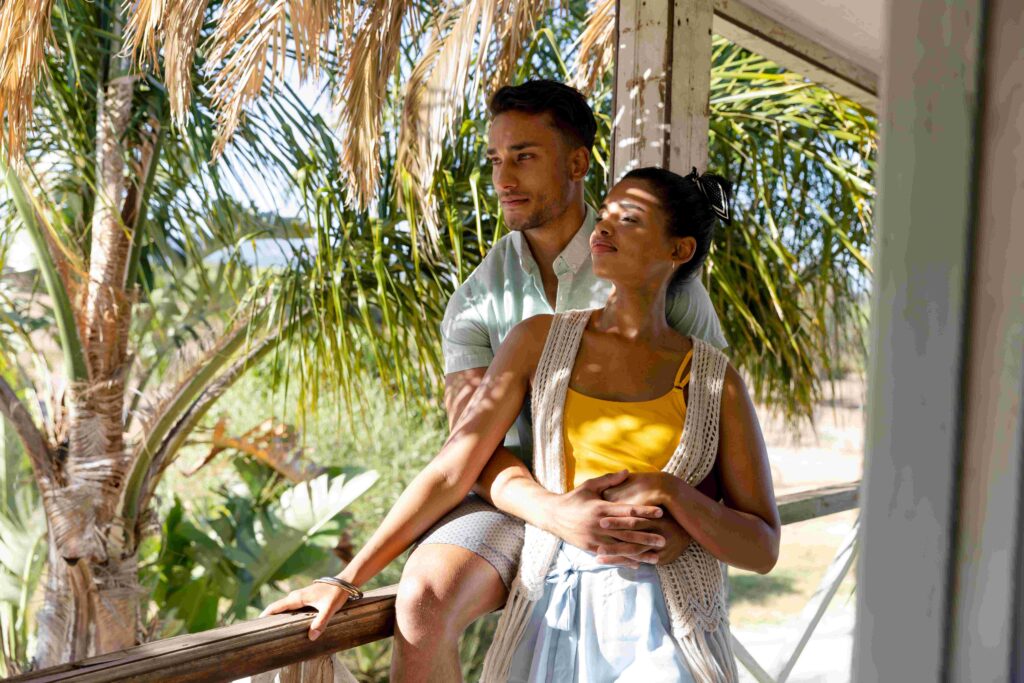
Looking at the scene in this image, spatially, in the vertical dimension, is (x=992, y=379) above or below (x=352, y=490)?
above

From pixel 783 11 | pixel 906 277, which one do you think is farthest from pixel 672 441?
pixel 783 11

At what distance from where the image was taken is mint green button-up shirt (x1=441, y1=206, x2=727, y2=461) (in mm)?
2057

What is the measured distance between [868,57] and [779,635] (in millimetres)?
7149

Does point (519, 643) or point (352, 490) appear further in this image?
point (352, 490)

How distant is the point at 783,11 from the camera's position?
2822mm

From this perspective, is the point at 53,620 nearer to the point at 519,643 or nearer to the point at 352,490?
the point at 352,490

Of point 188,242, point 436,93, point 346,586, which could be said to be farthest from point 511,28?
point 188,242

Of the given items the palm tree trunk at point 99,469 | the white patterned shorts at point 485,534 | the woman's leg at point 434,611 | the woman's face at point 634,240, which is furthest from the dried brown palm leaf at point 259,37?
the palm tree trunk at point 99,469

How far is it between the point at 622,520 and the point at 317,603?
0.50 metres

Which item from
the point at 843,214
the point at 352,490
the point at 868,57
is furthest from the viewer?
the point at 352,490

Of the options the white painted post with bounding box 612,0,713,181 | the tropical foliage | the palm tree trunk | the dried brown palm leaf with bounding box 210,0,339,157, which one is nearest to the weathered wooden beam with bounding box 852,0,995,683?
the white painted post with bounding box 612,0,713,181

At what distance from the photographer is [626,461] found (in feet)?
5.93

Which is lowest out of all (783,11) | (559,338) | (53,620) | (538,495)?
(53,620)

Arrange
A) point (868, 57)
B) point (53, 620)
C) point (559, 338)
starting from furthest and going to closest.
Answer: point (53, 620) → point (868, 57) → point (559, 338)
